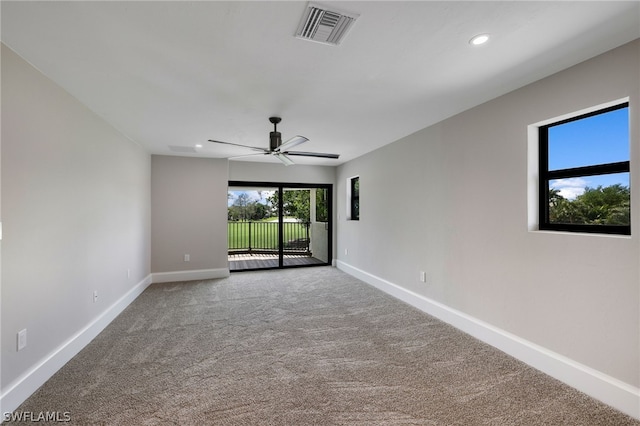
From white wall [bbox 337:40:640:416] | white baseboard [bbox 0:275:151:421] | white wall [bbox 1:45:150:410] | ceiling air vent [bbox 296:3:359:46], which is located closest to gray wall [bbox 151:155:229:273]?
white wall [bbox 1:45:150:410]

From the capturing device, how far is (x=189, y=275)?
539cm

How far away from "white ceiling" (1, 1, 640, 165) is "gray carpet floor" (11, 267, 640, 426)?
7.67ft

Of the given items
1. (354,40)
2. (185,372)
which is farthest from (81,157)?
(354,40)

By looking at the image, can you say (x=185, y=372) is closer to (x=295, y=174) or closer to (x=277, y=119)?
(x=277, y=119)

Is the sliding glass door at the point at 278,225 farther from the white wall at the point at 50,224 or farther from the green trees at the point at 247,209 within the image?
the white wall at the point at 50,224

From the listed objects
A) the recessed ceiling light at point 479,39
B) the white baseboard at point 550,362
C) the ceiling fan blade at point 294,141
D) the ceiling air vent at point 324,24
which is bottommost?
the white baseboard at point 550,362

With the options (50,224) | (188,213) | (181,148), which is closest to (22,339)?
(50,224)

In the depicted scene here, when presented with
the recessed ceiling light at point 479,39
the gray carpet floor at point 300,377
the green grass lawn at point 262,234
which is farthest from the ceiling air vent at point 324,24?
the green grass lawn at point 262,234

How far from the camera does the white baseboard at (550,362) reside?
1.86 metres

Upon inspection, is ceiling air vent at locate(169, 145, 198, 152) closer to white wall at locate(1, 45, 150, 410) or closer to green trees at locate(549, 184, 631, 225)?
white wall at locate(1, 45, 150, 410)

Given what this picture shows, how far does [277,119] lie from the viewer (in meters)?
3.25

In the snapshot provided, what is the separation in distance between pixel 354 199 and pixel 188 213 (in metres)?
3.30

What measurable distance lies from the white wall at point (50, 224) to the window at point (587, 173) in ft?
13.1

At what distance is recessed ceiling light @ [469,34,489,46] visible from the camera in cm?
178
